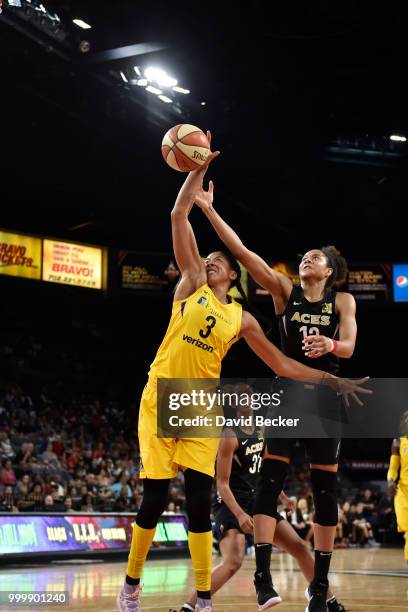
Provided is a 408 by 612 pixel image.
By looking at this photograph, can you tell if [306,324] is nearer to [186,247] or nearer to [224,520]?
[186,247]

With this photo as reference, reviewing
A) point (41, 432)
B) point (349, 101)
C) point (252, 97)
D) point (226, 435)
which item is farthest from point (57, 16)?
point (226, 435)

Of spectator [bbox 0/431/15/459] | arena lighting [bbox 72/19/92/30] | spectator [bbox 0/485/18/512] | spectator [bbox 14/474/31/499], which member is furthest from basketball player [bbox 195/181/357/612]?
spectator [bbox 0/431/15/459]

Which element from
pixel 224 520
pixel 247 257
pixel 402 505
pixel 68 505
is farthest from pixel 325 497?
pixel 68 505

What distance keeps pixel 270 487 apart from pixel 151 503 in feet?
3.06

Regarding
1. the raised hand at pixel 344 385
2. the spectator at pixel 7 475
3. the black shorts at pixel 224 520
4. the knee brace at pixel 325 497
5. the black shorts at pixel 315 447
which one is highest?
the raised hand at pixel 344 385

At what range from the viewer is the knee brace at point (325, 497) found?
231 inches

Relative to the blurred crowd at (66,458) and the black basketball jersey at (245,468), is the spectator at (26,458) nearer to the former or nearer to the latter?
the blurred crowd at (66,458)

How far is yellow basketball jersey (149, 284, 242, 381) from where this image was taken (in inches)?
221

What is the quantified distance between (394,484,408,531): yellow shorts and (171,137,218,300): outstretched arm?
6.25m

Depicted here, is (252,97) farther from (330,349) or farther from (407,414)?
(330,349)

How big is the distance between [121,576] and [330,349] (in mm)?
6983

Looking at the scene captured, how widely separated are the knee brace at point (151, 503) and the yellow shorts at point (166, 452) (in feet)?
0.18

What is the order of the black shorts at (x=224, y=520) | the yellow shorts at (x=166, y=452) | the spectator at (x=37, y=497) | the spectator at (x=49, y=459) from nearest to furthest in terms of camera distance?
the yellow shorts at (x=166, y=452) < the black shorts at (x=224, y=520) < the spectator at (x=37, y=497) < the spectator at (x=49, y=459)

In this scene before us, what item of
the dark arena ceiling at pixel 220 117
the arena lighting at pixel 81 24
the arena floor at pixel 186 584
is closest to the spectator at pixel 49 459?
the arena floor at pixel 186 584
